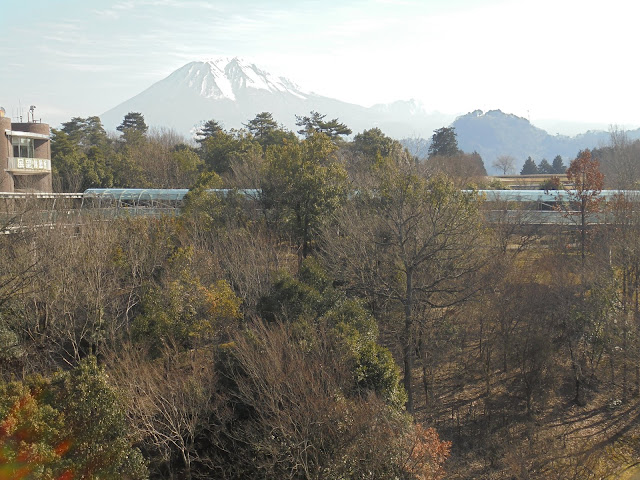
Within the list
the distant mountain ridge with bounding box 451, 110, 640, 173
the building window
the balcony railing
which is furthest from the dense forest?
the distant mountain ridge with bounding box 451, 110, 640, 173

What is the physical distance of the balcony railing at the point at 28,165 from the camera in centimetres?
2778

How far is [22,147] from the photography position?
93.1ft

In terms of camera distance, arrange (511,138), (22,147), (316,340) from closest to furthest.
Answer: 1. (316,340)
2. (22,147)
3. (511,138)

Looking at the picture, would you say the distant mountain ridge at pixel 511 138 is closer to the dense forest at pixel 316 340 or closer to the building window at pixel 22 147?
the building window at pixel 22 147

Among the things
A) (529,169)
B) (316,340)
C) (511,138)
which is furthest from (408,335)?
(511,138)

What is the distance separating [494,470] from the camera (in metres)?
13.8

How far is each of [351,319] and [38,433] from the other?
6.98m

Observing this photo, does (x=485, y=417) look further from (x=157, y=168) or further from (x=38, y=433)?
(x=157, y=168)

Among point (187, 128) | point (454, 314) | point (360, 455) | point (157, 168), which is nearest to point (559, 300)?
point (454, 314)

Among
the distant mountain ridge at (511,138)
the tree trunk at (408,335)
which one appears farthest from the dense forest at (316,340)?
the distant mountain ridge at (511,138)

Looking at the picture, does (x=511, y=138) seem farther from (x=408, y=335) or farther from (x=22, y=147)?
(x=408, y=335)

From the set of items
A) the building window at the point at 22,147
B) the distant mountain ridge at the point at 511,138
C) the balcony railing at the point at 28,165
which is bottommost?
the balcony railing at the point at 28,165

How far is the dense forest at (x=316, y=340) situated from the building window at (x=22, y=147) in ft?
39.4

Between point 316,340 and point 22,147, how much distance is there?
76.1ft
